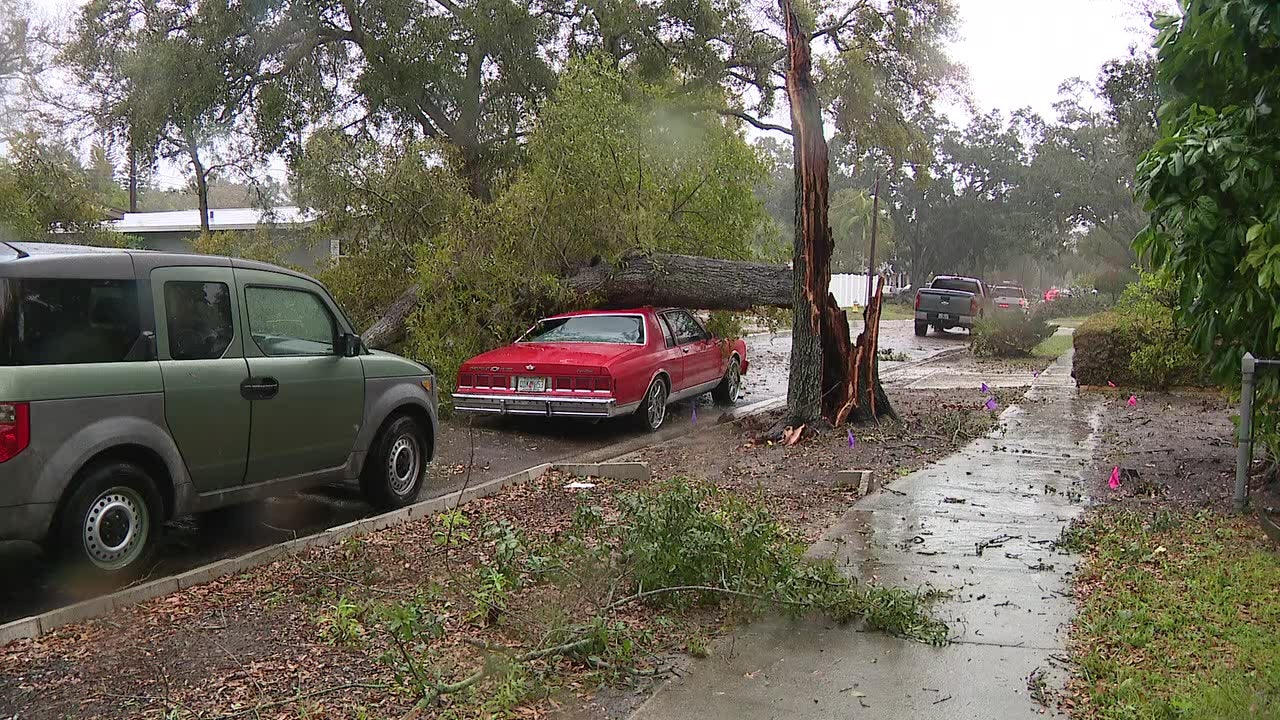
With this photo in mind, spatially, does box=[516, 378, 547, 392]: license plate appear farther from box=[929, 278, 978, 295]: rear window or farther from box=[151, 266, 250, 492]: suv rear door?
box=[929, 278, 978, 295]: rear window

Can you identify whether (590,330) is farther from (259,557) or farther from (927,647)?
(927,647)

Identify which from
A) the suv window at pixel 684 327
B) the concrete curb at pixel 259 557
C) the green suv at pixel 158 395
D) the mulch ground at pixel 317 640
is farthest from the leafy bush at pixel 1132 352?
the green suv at pixel 158 395

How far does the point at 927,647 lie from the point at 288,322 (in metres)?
4.60

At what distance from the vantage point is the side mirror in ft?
23.7

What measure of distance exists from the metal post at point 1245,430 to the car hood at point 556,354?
5.97 m

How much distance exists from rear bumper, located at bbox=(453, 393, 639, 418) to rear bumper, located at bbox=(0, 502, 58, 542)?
239 inches

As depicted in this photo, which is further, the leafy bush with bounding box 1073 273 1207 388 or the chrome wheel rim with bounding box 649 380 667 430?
the leafy bush with bounding box 1073 273 1207 388

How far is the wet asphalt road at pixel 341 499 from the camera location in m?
5.62

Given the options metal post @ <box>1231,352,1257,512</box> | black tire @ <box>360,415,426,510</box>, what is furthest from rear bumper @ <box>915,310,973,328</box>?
black tire @ <box>360,415,426,510</box>

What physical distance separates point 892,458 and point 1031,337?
13705 mm

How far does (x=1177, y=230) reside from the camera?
6590mm

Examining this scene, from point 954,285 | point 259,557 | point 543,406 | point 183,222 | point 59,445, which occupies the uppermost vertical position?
point 183,222

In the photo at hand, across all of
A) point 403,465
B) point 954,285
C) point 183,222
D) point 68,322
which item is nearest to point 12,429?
point 68,322

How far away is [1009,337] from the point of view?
21953 millimetres
